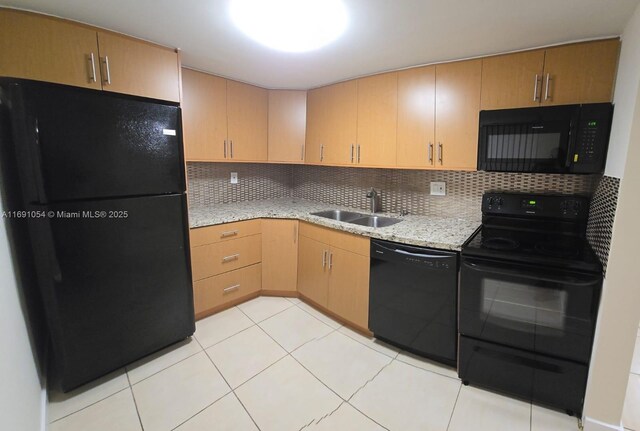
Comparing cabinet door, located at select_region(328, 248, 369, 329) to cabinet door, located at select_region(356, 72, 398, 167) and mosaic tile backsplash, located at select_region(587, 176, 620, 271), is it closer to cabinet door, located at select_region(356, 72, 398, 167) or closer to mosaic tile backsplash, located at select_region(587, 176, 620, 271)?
cabinet door, located at select_region(356, 72, 398, 167)

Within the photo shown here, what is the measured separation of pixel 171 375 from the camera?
1.76 m

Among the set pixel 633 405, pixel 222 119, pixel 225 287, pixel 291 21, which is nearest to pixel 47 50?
pixel 222 119

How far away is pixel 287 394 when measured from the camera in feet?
5.36

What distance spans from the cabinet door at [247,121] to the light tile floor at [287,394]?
164 centimetres

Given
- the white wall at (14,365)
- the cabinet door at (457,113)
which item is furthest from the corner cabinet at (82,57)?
the cabinet door at (457,113)

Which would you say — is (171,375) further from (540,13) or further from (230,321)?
(540,13)

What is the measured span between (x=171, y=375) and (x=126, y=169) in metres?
1.29

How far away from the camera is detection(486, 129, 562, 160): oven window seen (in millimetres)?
1606

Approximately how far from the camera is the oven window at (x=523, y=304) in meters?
1.44

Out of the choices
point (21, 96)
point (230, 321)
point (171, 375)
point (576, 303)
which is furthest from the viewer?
point (230, 321)

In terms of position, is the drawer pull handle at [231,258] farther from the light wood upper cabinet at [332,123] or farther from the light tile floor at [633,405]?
the light tile floor at [633,405]

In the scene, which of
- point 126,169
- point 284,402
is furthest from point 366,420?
point 126,169

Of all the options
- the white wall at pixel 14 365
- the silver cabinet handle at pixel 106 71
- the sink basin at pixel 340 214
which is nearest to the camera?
the white wall at pixel 14 365

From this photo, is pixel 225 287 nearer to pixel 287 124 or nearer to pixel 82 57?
pixel 287 124
